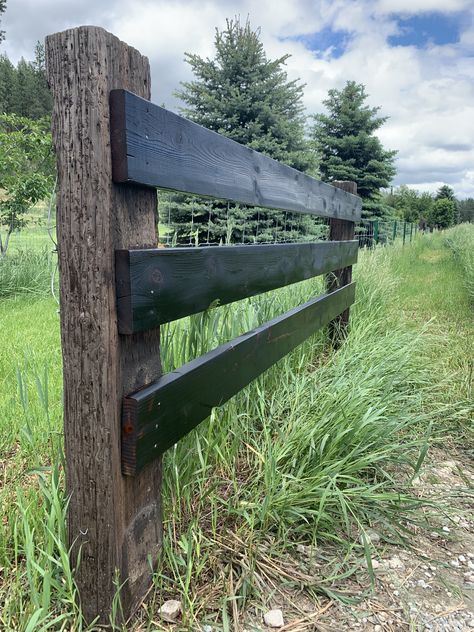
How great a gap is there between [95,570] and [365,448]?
1175mm

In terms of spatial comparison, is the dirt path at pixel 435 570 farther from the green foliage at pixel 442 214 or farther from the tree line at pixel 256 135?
the green foliage at pixel 442 214

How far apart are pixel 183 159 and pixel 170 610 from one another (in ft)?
4.17

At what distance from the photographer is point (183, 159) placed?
1299 millimetres

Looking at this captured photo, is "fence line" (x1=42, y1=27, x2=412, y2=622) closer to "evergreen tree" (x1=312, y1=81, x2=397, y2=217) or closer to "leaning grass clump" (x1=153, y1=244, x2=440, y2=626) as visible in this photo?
"leaning grass clump" (x1=153, y1=244, x2=440, y2=626)

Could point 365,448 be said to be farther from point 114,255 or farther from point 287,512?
point 114,255

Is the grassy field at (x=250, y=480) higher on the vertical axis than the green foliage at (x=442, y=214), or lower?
lower

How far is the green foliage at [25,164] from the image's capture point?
6.64 m

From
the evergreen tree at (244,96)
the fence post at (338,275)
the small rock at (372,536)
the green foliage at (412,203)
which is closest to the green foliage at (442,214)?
the green foliage at (412,203)

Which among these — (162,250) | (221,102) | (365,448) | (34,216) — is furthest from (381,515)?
(221,102)

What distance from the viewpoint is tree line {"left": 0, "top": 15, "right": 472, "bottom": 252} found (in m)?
6.96

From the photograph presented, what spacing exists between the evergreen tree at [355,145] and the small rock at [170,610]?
17.9 m

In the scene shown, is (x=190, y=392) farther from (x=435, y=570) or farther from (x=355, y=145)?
(x=355, y=145)

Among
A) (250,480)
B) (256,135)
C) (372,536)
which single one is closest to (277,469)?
(250,480)

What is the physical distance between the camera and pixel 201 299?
Answer: 144 cm
